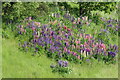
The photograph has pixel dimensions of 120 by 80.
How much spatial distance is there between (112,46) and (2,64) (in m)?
4.34

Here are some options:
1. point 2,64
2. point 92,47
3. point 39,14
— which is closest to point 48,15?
point 39,14

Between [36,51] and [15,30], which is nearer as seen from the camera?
[36,51]

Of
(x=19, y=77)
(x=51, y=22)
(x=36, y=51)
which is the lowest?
(x=19, y=77)

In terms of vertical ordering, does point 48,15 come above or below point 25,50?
above

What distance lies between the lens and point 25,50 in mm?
9258

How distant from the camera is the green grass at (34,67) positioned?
8.58m

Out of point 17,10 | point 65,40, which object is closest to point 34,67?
point 65,40

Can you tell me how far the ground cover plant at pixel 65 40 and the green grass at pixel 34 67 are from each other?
9cm

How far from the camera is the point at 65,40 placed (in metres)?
9.81

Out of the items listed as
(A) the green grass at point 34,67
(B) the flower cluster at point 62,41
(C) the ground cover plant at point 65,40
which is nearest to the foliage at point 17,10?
(C) the ground cover plant at point 65,40

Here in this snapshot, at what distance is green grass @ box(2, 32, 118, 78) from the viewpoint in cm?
→ 858

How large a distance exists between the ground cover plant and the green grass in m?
0.09

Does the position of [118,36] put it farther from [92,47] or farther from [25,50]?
[25,50]

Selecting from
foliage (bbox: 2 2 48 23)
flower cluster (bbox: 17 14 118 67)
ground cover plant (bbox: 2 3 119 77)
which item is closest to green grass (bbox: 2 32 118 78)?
ground cover plant (bbox: 2 3 119 77)
